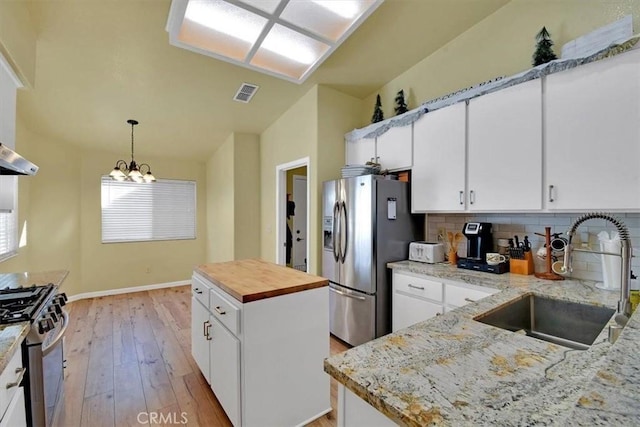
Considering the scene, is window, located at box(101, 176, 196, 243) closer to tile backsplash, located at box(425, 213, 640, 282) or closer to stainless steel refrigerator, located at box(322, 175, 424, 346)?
stainless steel refrigerator, located at box(322, 175, 424, 346)

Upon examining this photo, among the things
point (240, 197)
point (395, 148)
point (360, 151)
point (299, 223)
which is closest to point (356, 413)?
point (395, 148)

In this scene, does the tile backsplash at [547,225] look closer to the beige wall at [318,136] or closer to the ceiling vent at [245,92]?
the beige wall at [318,136]

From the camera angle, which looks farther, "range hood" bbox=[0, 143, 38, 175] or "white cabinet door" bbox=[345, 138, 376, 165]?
"white cabinet door" bbox=[345, 138, 376, 165]

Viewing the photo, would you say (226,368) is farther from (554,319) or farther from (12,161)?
(554,319)

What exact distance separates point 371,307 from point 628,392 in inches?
86.1

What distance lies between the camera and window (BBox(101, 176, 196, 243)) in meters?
4.83

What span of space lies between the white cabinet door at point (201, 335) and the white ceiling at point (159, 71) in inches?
89.3

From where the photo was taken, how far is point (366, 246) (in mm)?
2664

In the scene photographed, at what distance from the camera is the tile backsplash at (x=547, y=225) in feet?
6.10

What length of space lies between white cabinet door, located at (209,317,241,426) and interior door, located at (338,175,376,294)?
133 cm

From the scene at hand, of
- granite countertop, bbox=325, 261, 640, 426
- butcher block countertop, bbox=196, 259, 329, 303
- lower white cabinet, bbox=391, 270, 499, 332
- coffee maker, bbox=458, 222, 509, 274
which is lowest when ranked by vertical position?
lower white cabinet, bbox=391, 270, 499, 332

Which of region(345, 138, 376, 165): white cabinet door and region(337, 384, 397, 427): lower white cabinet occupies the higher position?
region(345, 138, 376, 165): white cabinet door

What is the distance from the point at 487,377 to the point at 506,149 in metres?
1.86

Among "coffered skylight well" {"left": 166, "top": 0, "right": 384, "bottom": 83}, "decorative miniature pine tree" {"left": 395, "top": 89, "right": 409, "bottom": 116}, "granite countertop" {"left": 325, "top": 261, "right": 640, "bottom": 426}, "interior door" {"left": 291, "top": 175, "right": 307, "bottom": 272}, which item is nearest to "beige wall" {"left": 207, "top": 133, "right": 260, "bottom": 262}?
"interior door" {"left": 291, "top": 175, "right": 307, "bottom": 272}
